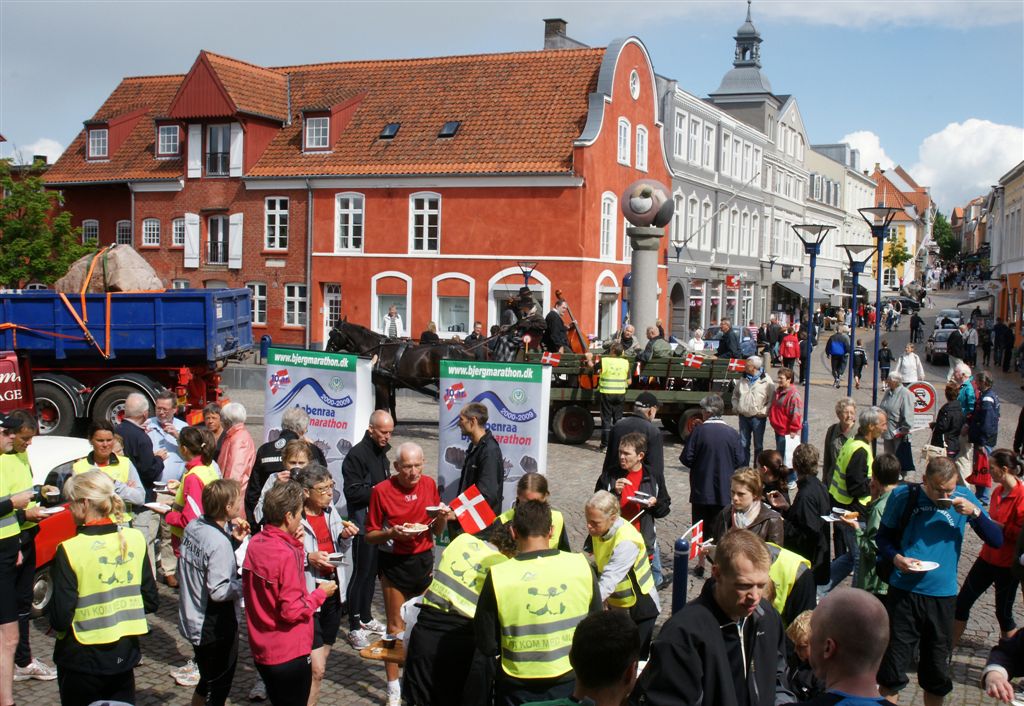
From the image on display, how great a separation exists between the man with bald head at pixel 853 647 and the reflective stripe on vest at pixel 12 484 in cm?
530

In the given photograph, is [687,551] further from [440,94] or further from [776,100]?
[776,100]

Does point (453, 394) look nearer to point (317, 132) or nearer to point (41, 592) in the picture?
point (41, 592)

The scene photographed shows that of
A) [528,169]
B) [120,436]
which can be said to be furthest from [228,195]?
[120,436]

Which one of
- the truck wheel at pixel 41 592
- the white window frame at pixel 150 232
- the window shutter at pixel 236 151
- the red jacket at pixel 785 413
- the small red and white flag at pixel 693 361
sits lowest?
the truck wheel at pixel 41 592

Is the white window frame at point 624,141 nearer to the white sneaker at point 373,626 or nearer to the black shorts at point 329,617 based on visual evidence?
the white sneaker at point 373,626

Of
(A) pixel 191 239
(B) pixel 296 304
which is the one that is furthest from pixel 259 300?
(A) pixel 191 239

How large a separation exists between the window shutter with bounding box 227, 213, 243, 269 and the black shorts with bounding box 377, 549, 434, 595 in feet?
99.8

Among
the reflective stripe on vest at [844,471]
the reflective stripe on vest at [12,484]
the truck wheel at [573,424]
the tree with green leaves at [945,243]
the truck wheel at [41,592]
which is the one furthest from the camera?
the tree with green leaves at [945,243]

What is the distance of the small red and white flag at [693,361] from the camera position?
17.0 meters

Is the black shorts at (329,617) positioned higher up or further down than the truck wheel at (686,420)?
further down

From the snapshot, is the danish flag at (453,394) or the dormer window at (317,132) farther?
the dormer window at (317,132)

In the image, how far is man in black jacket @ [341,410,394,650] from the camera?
7816 mm

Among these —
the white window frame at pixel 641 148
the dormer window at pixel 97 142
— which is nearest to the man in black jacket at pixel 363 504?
the white window frame at pixel 641 148

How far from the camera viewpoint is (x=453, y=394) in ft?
30.9
